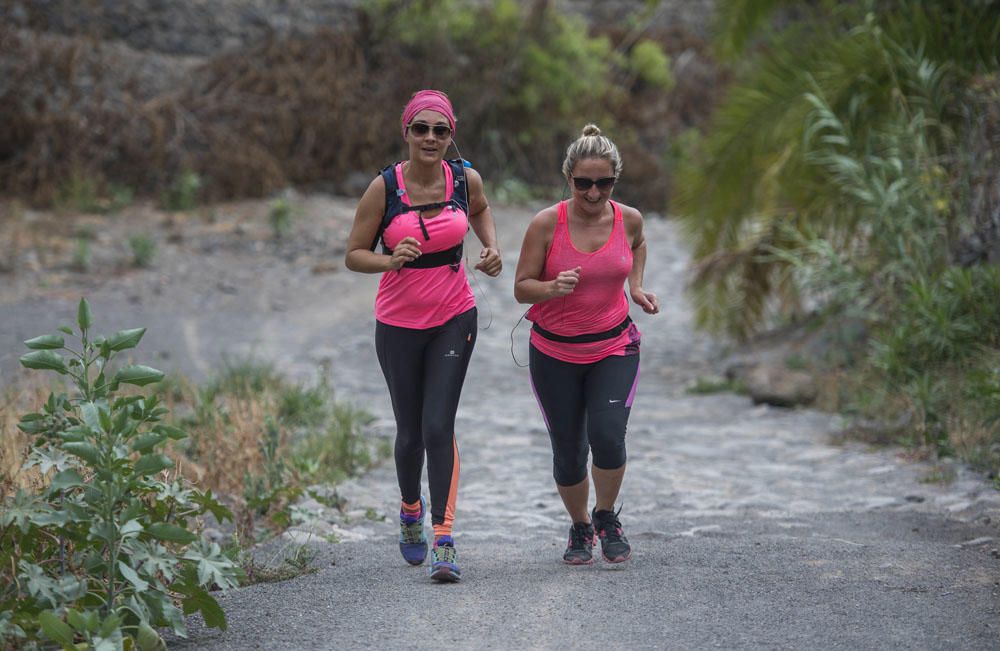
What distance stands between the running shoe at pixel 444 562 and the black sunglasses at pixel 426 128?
1.51 metres

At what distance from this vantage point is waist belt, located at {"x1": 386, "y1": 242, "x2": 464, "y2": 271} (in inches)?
185

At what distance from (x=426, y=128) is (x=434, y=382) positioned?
952 mm

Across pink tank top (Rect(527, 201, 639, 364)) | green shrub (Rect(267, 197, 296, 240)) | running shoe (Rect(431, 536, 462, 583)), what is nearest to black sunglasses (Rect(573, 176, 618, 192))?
pink tank top (Rect(527, 201, 639, 364))

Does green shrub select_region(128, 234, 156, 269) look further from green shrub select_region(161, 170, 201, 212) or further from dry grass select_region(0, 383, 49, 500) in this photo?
dry grass select_region(0, 383, 49, 500)

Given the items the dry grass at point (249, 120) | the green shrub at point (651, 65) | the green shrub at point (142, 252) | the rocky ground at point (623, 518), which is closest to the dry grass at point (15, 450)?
the rocky ground at point (623, 518)

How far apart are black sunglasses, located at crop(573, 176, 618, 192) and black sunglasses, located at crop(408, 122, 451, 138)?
534 millimetres

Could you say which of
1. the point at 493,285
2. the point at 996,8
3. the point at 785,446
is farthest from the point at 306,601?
the point at 493,285

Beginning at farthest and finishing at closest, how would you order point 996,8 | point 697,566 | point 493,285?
point 493,285, point 996,8, point 697,566

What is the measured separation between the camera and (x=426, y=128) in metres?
4.69

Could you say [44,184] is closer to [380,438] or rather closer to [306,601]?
[380,438]

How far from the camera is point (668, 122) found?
785 inches

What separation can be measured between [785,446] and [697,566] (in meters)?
3.44

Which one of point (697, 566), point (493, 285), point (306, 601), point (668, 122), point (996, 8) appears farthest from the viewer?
point (668, 122)

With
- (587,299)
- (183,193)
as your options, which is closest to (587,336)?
(587,299)
